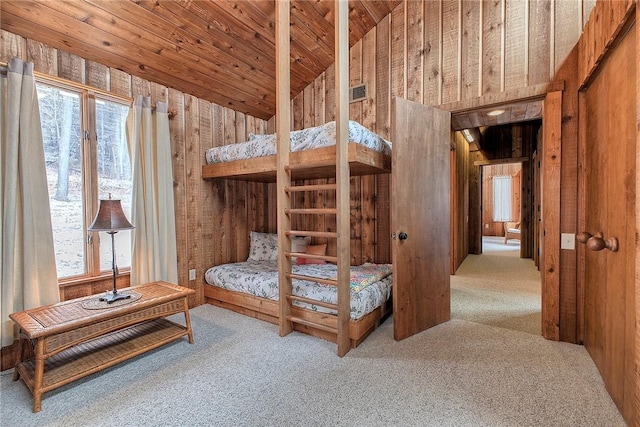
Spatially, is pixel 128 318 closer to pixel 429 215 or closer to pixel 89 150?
pixel 89 150

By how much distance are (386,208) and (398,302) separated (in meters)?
1.30

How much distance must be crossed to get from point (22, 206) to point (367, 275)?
2779 mm

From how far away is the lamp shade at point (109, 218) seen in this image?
198cm

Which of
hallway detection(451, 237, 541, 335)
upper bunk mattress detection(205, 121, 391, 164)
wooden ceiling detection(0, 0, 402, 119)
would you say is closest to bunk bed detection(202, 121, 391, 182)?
upper bunk mattress detection(205, 121, 391, 164)

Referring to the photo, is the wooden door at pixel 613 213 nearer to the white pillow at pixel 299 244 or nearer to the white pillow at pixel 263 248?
the white pillow at pixel 299 244

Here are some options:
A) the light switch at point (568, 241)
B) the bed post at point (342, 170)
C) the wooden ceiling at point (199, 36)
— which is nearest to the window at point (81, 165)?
the wooden ceiling at point (199, 36)

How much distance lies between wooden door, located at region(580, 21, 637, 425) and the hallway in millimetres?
703

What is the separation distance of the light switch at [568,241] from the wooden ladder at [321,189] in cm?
174

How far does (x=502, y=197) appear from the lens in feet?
32.7

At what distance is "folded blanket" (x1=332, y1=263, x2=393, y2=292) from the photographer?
2499 mm

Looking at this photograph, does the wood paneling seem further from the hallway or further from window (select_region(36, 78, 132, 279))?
window (select_region(36, 78, 132, 279))

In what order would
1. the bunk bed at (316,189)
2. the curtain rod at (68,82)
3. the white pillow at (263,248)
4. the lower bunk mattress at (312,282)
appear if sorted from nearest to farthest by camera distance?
1. the curtain rod at (68,82)
2. the bunk bed at (316,189)
3. the lower bunk mattress at (312,282)
4. the white pillow at (263,248)

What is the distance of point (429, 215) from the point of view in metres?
2.61

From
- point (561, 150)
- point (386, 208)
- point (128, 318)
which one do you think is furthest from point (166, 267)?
point (561, 150)
